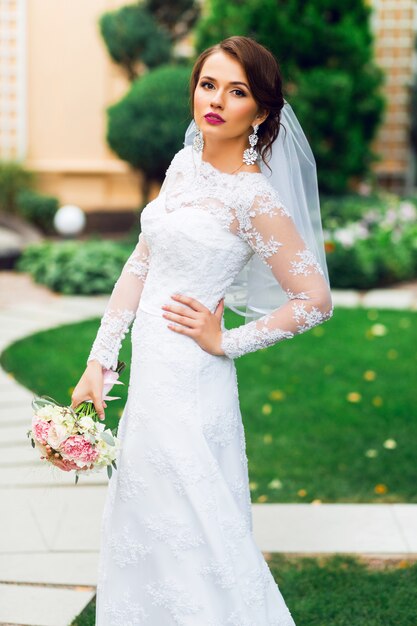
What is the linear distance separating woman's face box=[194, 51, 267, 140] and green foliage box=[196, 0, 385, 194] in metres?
7.74

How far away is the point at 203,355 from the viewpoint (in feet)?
8.52

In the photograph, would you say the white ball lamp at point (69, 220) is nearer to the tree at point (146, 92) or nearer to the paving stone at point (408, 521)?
the tree at point (146, 92)

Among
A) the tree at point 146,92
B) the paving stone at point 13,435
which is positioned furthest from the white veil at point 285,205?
the tree at point 146,92

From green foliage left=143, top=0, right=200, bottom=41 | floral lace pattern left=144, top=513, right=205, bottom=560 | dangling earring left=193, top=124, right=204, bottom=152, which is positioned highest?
green foliage left=143, top=0, right=200, bottom=41

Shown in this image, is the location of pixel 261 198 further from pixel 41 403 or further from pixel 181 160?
pixel 41 403

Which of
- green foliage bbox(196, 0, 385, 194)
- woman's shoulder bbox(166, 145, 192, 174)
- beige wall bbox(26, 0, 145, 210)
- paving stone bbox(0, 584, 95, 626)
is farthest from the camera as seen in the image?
beige wall bbox(26, 0, 145, 210)

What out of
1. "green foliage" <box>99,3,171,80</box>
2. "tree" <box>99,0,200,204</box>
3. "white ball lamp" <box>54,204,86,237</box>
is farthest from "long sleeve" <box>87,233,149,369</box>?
"green foliage" <box>99,3,171,80</box>

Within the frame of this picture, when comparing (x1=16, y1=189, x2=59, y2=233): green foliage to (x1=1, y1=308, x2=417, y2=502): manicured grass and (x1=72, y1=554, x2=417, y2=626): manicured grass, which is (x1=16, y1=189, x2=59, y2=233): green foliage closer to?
(x1=1, y1=308, x2=417, y2=502): manicured grass

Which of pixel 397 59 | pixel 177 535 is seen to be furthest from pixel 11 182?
pixel 177 535

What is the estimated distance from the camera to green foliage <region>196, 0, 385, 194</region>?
10.3m

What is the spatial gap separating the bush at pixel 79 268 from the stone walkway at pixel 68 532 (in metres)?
3.82

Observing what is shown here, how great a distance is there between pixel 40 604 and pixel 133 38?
9017 mm

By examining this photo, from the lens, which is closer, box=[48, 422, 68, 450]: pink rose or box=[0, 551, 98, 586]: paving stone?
box=[48, 422, 68, 450]: pink rose

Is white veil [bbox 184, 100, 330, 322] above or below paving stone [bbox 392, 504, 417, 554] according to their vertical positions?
above
